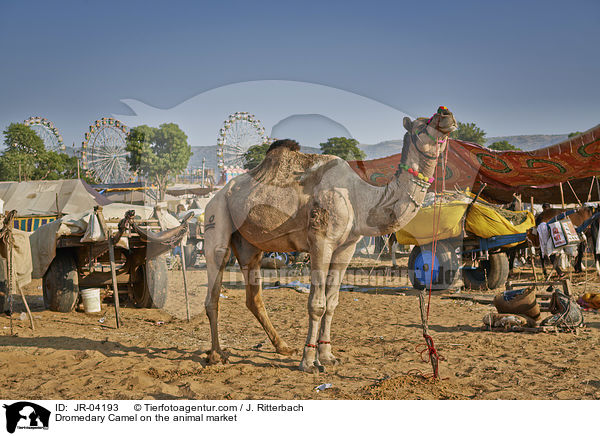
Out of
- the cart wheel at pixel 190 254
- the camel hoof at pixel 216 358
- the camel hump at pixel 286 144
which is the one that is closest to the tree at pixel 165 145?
the camel hump at pixel 286 144

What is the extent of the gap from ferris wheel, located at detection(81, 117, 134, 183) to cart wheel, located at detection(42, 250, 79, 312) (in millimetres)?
49453

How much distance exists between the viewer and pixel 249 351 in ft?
20.3

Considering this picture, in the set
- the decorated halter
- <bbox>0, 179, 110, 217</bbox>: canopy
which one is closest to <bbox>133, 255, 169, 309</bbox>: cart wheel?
the decorated halter

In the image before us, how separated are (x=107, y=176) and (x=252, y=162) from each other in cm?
5840

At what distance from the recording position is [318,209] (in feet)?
16.7

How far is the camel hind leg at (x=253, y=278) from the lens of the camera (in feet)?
19.8

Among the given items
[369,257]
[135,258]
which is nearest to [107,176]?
[369,257]

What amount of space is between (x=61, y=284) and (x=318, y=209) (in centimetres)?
608

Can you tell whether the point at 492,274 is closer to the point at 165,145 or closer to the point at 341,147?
the point at 341,147

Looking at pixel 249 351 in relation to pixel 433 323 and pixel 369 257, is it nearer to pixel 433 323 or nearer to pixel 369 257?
pixel 433 323

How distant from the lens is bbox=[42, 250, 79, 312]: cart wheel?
8797mm

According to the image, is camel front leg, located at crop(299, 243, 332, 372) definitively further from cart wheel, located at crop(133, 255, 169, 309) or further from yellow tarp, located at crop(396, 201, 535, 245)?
yellow tarp, located at crop(396, 201, 535, 245)
